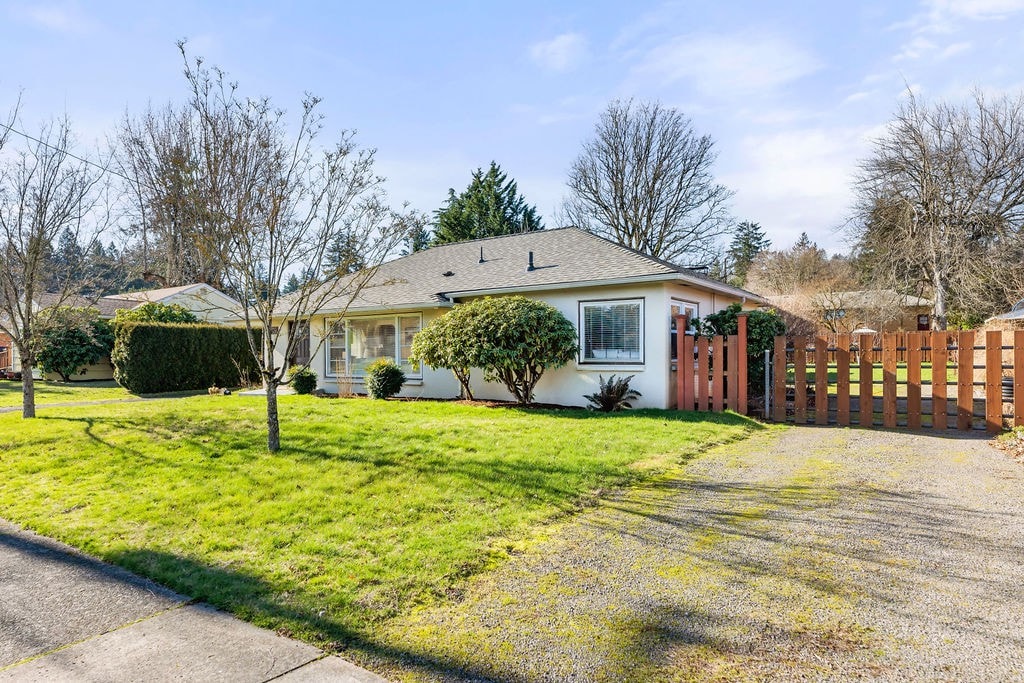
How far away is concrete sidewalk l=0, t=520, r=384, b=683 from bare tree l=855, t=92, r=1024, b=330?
25.5 meters

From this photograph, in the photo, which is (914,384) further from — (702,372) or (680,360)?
(680,360)

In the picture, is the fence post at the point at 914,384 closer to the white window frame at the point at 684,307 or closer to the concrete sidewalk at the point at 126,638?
the white window frame at the point at 684,307

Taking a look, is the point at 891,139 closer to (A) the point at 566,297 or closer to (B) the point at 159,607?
(A) the point at 566,297

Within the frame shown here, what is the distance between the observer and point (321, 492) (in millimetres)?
5293

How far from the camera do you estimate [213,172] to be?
653 centimetres

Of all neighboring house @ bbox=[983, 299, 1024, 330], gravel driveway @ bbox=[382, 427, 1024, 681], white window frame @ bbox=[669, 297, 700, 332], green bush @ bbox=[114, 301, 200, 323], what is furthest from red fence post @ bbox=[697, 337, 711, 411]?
green bush @ bbox=[114, 301, 200, 323]

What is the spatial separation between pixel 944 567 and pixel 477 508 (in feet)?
10.6

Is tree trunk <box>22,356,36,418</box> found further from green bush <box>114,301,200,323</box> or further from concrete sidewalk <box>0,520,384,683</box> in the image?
green bush <box>114,301,200,323</box>

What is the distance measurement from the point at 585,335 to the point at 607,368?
82 centimetres

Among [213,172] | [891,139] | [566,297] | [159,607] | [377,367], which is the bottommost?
[159,607]

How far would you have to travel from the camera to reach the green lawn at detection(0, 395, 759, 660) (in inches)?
137

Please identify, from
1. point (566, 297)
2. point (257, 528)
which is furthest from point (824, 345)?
point (257, 528)

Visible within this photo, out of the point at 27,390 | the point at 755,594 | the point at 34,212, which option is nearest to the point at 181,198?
the point at 34,212

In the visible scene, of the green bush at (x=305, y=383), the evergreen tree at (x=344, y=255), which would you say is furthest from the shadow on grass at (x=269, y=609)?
the green bush at (x=305, y=383)
